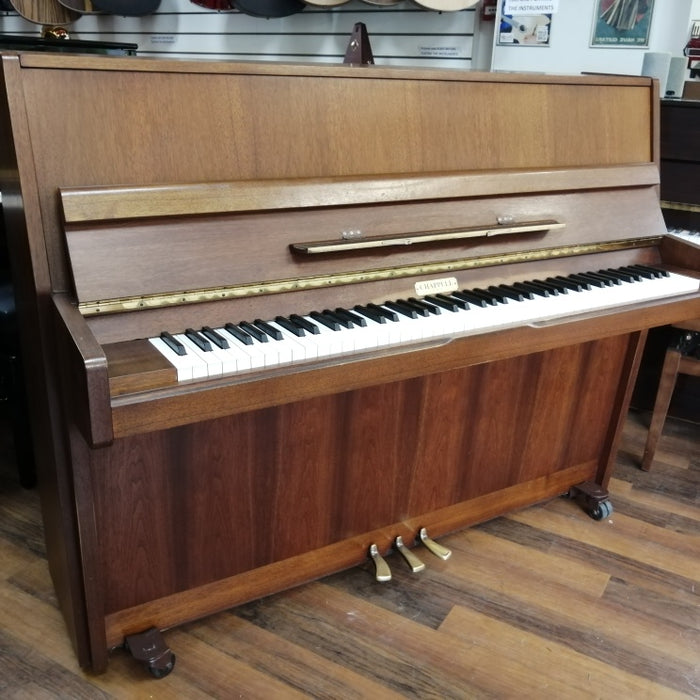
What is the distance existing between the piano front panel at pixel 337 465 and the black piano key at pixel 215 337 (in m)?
0.23

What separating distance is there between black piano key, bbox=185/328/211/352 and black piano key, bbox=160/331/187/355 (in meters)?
0.03

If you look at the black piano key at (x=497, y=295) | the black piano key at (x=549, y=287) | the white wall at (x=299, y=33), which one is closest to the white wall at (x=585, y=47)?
the white wall at (x=299, y=33)

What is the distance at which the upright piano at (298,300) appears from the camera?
121 centimetres

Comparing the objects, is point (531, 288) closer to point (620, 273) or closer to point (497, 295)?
point (497, 295)

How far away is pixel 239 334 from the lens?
1.29 metres

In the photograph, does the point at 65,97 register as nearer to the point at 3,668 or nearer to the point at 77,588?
the point at 77,588

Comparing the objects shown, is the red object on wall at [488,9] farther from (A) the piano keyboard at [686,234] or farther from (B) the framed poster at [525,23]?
(A) the piano keyboard at [686,234]

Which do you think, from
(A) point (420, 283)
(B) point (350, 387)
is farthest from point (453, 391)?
(B) point (350, 387)

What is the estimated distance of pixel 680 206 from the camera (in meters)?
2.52

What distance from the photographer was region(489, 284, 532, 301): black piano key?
1.61 metres

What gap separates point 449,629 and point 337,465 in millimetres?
460

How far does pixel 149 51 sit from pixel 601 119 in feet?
10.1

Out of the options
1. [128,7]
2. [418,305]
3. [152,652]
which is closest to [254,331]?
[418,305]

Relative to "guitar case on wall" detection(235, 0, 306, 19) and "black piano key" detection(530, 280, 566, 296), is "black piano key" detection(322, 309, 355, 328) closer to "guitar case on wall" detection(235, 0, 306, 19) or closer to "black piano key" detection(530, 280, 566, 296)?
"black piano key" detection(530, 280, 566, 296)
